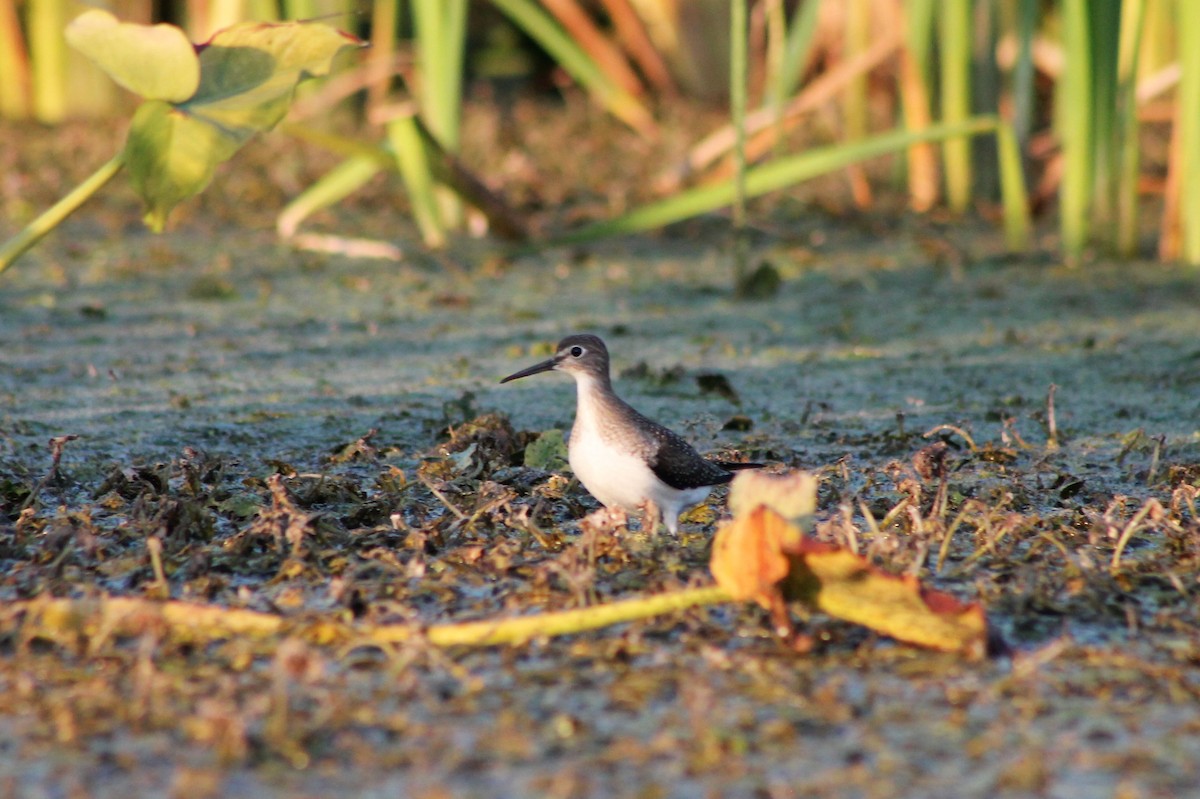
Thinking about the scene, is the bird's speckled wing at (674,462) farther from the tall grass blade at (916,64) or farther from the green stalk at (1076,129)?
the tall grass blade at (916,64)

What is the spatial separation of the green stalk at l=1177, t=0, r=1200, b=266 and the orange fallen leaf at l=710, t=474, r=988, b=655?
11.9 feet

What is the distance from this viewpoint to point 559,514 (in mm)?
3939

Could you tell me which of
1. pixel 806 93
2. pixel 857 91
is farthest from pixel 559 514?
pixel 857 91

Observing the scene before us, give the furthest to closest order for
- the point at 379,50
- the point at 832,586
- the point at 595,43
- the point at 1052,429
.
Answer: the point at 595,43
the point at 379,50
the point at 1052,429
the point at 832,586

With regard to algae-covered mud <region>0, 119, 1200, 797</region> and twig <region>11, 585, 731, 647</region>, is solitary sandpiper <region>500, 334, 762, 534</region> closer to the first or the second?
algae-covered mud <region>0, 119, 1200, 797</region>

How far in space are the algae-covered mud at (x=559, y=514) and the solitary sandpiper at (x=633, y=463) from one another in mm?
106

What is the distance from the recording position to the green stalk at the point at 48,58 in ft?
24.6

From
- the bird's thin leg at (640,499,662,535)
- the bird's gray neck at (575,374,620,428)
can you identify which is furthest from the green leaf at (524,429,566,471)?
the bird's thin leg at (640,499,662,535)

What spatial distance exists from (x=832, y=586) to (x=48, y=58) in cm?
621

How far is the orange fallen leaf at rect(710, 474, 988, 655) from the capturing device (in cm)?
281

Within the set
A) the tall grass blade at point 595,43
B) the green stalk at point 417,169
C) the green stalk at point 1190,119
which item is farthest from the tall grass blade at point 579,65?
the green stalk at point 1190,119

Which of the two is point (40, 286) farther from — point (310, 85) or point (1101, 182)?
point (1101, 182)

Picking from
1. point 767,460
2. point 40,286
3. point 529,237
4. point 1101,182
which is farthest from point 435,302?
point 1101,182

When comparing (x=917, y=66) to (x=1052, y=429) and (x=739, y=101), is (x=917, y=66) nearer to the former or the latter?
(x=739, y=101)
